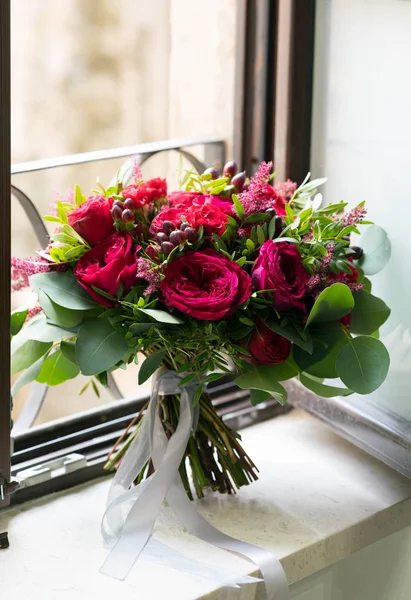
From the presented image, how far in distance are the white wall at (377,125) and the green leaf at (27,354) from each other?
0.51 meters

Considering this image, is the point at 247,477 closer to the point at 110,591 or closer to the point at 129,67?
the point at 110,591

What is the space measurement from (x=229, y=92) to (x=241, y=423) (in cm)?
59

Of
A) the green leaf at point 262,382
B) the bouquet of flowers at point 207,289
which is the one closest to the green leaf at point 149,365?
the bouquet of flowers at point 207,289

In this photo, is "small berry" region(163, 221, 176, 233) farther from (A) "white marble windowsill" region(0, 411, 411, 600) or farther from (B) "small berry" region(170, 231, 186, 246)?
(A) "white marble windowsill" region(0, 411, 411, 600)

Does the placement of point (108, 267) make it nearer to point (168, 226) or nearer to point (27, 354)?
point (168, 226)

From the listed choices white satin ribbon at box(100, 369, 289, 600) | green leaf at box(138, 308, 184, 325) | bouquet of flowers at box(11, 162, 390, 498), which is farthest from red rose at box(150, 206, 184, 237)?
white satin ribbon at box(100, 369, 289, 600)

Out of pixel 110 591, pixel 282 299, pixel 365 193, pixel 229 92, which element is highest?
pixel 229 92

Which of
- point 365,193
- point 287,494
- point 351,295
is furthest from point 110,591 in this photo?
point 365,193

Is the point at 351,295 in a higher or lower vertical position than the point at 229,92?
lower

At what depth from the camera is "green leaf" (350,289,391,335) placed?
3.57 ft

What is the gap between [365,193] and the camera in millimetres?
1246

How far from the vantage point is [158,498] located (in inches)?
43.8

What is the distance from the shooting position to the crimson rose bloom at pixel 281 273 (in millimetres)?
990

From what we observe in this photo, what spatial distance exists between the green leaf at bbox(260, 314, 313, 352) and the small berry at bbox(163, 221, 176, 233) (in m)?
0.15
